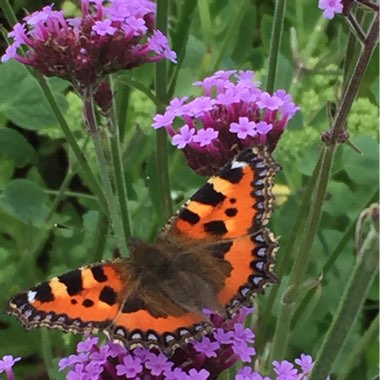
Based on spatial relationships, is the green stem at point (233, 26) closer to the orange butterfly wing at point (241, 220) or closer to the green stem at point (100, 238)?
the green stem at point (100, 238)

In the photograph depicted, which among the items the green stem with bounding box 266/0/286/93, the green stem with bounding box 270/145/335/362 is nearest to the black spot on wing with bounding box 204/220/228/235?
the green stem with bounding box 270/145/335/362

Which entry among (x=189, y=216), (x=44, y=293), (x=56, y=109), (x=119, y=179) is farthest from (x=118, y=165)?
(x=44, y=293)

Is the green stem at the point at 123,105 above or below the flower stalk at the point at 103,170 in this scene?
above

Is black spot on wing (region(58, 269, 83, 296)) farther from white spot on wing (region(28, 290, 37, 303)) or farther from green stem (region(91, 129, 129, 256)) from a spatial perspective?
green stem (region(91, 129, 129, 256))

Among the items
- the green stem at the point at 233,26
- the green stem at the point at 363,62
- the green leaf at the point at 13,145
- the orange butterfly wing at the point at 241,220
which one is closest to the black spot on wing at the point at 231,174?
the orange butterfly wing at the point at 241,220

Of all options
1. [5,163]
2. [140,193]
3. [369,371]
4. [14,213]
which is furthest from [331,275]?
[5,163]

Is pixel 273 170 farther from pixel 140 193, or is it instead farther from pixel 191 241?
pixel 140 193

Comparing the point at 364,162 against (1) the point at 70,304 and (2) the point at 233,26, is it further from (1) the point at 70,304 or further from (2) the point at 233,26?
(1) the point at 70,304
